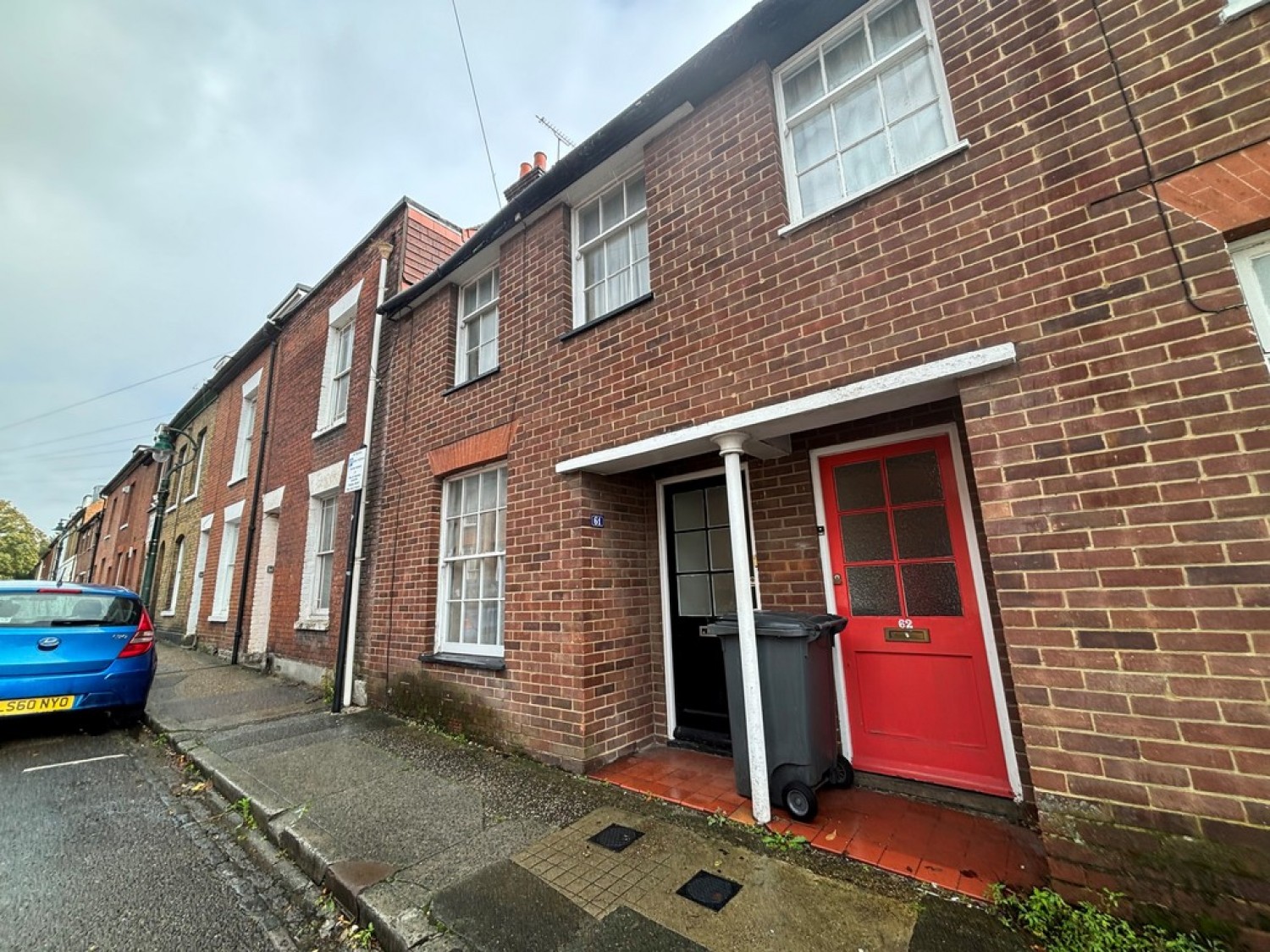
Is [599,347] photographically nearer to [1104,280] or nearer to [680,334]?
[680,334]

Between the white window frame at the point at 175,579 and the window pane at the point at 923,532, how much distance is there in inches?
642

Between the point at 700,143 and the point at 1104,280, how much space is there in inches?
122

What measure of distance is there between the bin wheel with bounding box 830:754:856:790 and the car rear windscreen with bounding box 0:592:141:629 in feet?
23.8

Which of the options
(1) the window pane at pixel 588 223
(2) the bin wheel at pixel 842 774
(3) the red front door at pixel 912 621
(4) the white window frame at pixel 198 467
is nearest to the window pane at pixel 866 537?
(3) the red front door at pixel 912 621

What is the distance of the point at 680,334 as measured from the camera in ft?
13.5

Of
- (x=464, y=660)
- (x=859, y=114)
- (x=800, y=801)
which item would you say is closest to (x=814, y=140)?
(x=859, y=114)

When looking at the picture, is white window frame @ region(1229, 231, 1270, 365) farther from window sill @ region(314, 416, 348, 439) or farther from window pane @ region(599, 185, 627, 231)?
window sill @ region(314, 416, 348, 439)

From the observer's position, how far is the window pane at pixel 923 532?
3562mm

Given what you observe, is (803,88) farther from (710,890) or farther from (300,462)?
(300,462)

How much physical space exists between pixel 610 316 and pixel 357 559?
4.78 meters

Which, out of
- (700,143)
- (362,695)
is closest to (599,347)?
(700,143)

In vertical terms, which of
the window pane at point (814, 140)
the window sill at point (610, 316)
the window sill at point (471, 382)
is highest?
the window pane at point (814, 140)

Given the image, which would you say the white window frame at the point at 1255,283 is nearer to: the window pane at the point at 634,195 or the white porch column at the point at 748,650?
the white porch column at the point at 748,650

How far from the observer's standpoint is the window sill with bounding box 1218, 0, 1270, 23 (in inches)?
91.3
